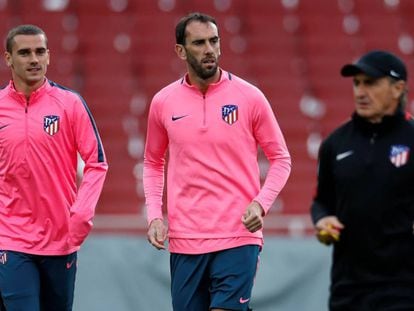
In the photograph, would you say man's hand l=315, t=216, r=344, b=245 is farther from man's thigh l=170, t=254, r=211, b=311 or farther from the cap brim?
man's thigh l=170, t=254, r=211, b=311

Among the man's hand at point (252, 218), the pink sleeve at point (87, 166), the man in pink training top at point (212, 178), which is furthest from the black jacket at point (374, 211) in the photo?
the pink sleeve at point (87, 166)

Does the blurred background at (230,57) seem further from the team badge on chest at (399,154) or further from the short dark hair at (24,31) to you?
the team badge on chest at (399,154)

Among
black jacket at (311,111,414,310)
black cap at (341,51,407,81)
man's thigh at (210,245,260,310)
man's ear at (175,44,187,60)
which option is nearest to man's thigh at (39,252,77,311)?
man's thigh at (210,245,260,310)

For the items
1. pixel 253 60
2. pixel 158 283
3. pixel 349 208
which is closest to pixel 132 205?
pixel 253 60

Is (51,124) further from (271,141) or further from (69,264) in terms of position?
(271,141)

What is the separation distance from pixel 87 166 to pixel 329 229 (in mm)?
1877

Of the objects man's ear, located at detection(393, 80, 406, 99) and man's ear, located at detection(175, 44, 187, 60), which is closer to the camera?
man's ear, located at detection(393, 80, 406, 99)

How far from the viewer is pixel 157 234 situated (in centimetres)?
696

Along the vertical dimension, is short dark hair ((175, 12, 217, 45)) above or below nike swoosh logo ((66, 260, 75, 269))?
above

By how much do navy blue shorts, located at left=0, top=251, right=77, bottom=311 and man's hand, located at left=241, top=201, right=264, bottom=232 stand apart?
1.27m

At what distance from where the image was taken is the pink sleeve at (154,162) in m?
7.22

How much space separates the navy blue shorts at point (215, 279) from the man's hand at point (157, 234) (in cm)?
19

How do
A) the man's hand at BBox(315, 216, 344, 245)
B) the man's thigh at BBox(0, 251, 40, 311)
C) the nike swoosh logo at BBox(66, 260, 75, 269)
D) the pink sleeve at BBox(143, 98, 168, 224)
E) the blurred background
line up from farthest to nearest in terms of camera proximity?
the blurred background < the nike swoosh logo at BBox(66, 260, 75, 269) < the pink sleeve at BBox(143, 98, 168, 224) < the man's thigh at BBox(0, 251, 40, 311) < the man's hand at BBox(315, 216, 344, 245)

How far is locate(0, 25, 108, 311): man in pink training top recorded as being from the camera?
715cm
